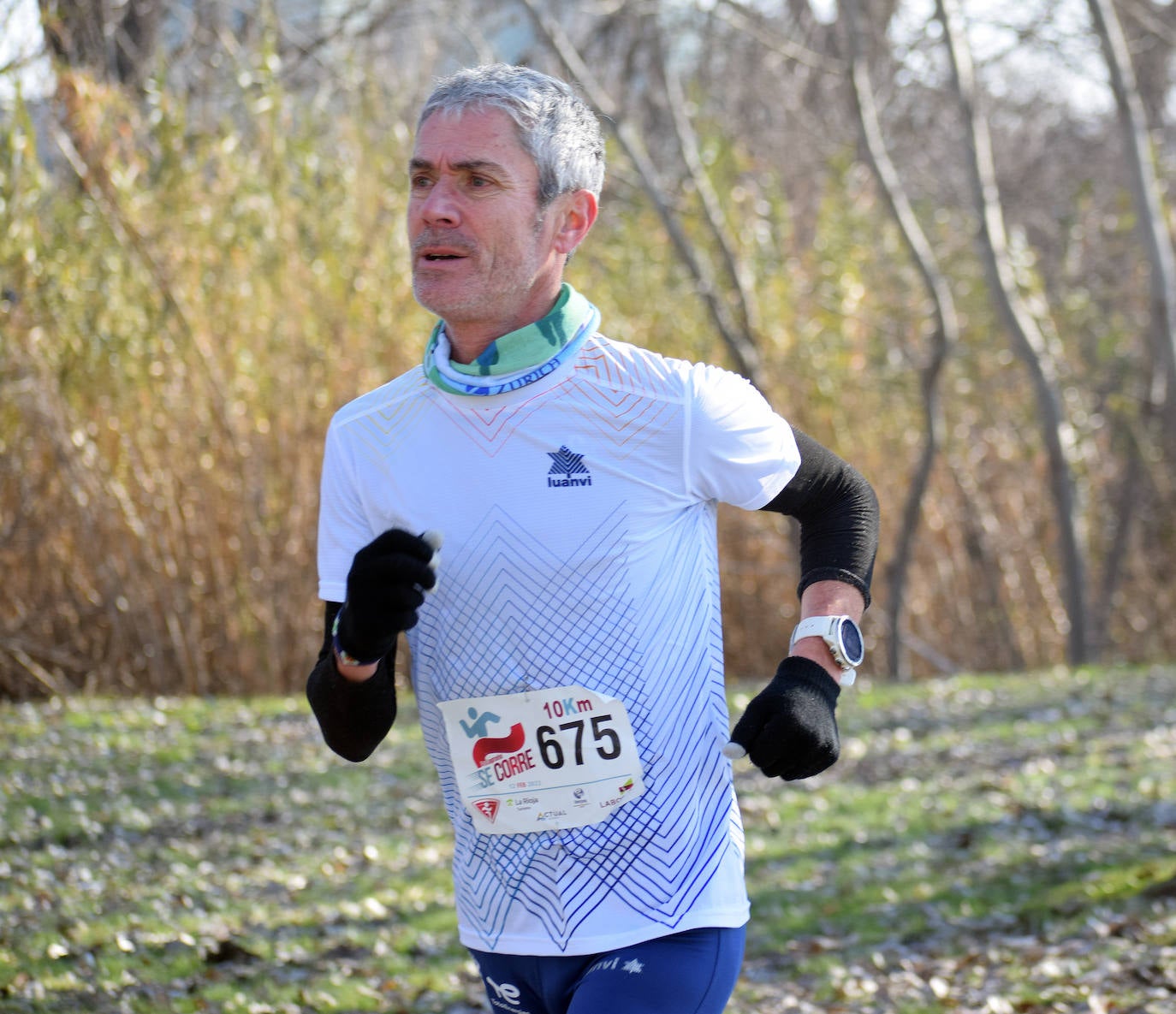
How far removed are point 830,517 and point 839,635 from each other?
19cm

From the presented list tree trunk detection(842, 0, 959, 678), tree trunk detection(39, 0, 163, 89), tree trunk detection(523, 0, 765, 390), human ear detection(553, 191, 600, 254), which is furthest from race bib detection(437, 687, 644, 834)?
tree trunk detection(842, 0, 959, 678)

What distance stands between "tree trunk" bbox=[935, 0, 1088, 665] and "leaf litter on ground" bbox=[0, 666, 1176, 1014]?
1795mm

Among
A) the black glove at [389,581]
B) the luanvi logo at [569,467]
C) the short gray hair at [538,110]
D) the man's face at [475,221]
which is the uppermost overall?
the short gray hair at [538,110]

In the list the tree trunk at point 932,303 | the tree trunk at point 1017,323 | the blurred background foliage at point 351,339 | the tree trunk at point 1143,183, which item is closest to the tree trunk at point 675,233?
the blurred background foliage at point 351,339

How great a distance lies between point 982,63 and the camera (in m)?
10.0

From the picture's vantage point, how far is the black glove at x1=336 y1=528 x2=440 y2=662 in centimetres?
188

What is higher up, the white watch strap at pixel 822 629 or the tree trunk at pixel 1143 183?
the tree trunk at pixel 1143 183

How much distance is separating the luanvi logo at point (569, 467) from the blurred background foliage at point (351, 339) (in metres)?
5.80

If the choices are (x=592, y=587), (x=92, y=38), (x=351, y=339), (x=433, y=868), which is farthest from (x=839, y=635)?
(x=92, y=38)

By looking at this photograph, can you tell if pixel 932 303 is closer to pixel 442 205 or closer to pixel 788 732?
pixel 442 205

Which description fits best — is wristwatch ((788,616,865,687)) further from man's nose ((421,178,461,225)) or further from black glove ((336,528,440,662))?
man's nose ((421,178,461,225))

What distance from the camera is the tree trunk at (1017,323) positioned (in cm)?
997

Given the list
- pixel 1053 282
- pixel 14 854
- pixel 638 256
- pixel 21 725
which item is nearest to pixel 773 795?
pixel 14 854

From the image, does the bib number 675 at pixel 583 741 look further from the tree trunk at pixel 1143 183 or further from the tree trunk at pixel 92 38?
the tree trunk at pixel 1143 183
